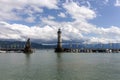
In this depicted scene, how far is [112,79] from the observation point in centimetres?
5241

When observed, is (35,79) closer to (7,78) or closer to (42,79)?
(42,79)

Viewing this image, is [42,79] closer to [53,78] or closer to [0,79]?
[53,78]

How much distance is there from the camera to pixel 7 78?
174 feet

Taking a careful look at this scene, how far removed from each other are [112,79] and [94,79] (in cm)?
356

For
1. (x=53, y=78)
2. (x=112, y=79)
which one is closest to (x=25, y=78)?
(x=53, y=78)

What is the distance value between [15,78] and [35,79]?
163 inches

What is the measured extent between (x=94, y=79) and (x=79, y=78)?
3.00m

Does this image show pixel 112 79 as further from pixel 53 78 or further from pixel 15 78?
pixel 15 78

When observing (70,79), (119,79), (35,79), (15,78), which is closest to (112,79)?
(119,79)

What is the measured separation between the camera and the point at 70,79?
52.1 metres

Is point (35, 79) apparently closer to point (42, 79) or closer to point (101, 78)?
point (42, 79)

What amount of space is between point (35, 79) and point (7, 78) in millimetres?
5721

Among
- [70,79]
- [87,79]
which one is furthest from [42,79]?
[87,79]

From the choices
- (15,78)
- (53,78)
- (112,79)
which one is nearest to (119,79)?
(112,79)
